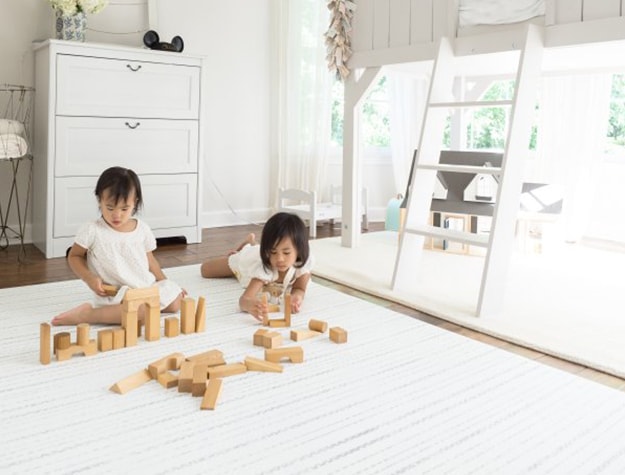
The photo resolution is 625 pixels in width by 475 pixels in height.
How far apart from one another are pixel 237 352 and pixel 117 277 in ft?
1.89

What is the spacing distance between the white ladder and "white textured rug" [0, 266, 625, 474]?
434mm

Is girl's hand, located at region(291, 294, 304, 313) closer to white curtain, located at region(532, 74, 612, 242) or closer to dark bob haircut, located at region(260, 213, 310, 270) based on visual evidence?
dark bob haircut, located at region(260, 213, 310, 270)

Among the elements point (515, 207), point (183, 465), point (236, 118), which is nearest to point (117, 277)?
point (183, 465)

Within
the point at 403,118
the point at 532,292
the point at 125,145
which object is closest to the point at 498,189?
the point at 532,292

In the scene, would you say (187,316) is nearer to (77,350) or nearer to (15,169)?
(77,350)

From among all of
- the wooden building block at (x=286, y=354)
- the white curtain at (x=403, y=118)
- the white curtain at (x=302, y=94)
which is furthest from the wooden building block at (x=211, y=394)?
the white curtain at (x=403, y=118)

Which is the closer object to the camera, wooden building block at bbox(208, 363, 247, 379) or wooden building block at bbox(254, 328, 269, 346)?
wooden building block at bbox(208, 363, 247, 379)

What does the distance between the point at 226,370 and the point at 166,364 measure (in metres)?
0.16

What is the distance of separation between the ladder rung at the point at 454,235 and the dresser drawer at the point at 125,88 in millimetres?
1616

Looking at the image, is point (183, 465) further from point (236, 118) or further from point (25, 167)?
point (236, 118)

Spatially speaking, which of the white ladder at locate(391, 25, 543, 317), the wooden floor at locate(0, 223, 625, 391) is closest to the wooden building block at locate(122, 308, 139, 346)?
the wooden floor at locate(0, 223, 625, 391)

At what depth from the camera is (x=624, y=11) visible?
7.30 feet

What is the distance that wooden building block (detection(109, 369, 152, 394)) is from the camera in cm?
153

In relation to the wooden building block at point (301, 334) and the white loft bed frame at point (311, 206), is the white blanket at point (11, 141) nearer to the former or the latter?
the white loft bed frame at point (311, 206)
